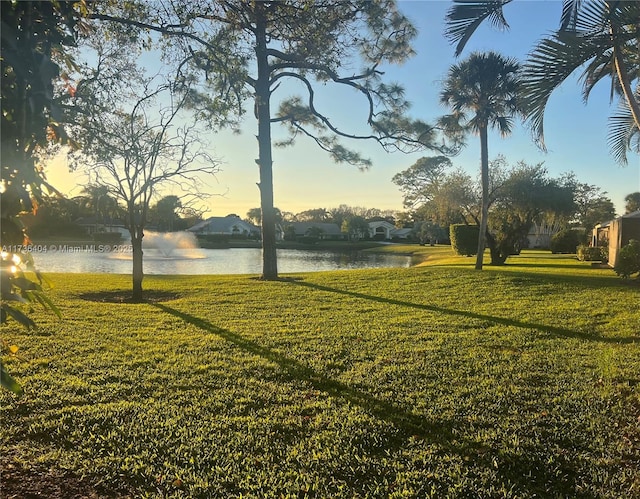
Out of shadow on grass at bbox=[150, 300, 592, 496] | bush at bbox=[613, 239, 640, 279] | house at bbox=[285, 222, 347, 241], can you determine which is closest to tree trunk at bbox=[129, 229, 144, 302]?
shadow on grass at bbox=[150, 300, 592, 496]

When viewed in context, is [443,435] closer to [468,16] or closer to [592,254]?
[468,16]

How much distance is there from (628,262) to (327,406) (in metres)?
11.9

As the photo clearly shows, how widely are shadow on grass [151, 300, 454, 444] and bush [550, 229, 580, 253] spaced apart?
100ft

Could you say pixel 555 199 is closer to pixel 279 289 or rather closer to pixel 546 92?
pixel 279 289

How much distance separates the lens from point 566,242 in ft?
102

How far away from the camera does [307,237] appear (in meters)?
59.1

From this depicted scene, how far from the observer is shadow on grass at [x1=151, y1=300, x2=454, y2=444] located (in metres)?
3.37

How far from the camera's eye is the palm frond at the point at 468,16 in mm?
4992

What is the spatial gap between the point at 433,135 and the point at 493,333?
350 inches

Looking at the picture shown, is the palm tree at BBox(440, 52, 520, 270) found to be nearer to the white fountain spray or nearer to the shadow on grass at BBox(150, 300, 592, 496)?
the shadow on grass at BBox(150, 300, 592, 496)

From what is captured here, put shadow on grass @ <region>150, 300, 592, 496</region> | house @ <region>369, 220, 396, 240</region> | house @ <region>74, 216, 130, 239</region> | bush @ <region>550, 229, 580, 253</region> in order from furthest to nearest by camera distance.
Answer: house @ <region>369, 220, 396, 240</region> < house @ <region>74, 216, 130, 239</region> < bush @ <region>550, 229, 580, 253</region> < shadow on grass @ <region>150, 300, 592, 496</region>

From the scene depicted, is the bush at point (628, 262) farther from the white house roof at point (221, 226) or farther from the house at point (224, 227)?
the white house roof at point (221, 226)

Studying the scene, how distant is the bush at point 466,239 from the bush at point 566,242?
894cm

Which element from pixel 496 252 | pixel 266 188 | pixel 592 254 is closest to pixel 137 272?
pixel 266 188
